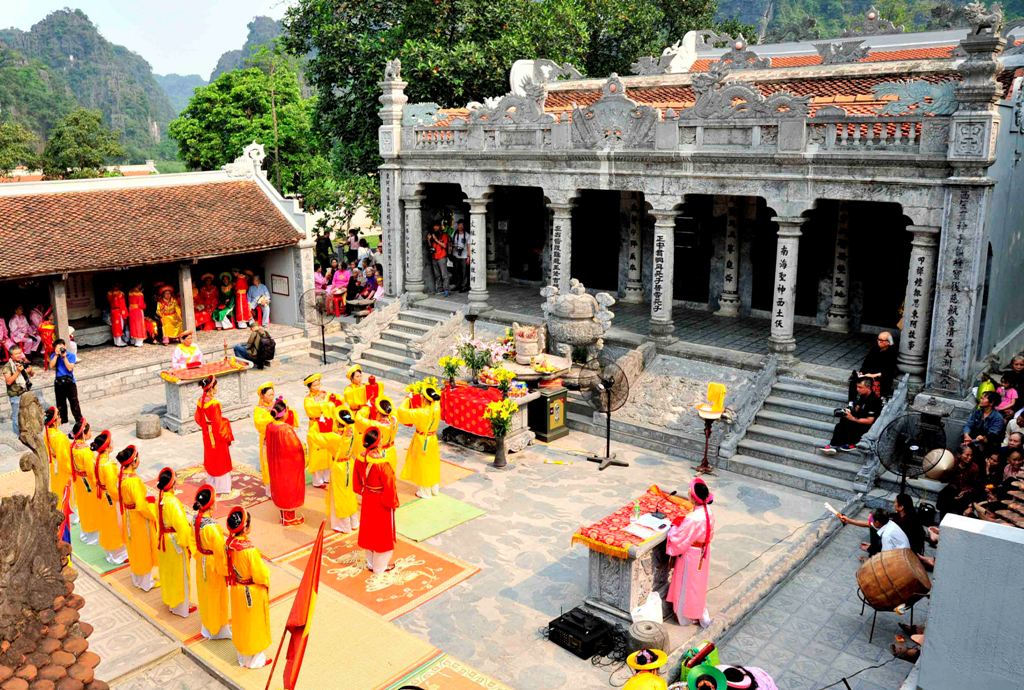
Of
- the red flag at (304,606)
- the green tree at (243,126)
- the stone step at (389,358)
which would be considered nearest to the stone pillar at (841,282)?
A: the stone step at (389,358)

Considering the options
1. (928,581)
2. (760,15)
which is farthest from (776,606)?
(760,15)

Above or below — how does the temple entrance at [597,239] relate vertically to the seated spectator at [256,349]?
above

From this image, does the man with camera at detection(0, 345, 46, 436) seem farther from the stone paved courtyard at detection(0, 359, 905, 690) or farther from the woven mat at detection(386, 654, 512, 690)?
the woven mat at detection(386, 654, 512, 690)

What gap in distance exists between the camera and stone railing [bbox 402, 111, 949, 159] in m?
13.6

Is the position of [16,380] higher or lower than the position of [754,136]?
lower

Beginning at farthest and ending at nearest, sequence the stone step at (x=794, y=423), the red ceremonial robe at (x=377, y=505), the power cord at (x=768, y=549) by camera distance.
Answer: the stone step at (x=794, y=423)
the power cord at (x=768, y=549)
the red ceremonial robe at (x=377, y=505)

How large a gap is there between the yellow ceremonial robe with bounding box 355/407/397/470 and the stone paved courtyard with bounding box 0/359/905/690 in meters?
1.57

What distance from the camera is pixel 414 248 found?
2125 centimetres

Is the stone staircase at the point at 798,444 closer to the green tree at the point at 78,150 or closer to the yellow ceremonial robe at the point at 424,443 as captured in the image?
the yellow ceremonial robe at the point at 424,443

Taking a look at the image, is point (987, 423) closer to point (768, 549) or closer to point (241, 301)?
point (768, 549)

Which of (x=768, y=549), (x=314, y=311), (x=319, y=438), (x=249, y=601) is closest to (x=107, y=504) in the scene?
(x=319, y=438)

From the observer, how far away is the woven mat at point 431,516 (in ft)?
39.5

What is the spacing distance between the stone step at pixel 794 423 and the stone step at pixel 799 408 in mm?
58

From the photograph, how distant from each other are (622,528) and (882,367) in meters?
6.74
